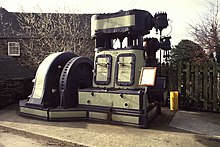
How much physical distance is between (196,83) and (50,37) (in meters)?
A: 12.6

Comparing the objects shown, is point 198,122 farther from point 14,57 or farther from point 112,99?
point 14,57

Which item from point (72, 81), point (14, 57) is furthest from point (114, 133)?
point (14, 57)

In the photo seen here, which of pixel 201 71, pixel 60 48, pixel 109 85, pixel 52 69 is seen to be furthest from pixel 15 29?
pixel 201 71

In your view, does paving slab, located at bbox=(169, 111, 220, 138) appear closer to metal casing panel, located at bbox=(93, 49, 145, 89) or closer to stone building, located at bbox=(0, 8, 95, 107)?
metal casing panel, located at bbox=(93, 49, 145, 89)

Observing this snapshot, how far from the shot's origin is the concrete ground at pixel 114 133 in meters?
5.25

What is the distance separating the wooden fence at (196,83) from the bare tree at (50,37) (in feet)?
30.6

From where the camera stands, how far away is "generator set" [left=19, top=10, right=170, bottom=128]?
22.6 ft

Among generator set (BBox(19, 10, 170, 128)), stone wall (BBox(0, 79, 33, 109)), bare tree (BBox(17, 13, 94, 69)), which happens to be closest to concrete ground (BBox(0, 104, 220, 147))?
generator set (BBox(19, 10, 170, 128))

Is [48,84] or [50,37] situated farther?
[50,37]

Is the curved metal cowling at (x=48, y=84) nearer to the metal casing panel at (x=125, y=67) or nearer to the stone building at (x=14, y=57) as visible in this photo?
the metal casing panel at (x=125, y=67)

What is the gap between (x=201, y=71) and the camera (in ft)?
29.2

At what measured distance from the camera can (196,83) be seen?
29.5 feet

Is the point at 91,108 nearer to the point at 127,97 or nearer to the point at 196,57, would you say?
the point at 127,97

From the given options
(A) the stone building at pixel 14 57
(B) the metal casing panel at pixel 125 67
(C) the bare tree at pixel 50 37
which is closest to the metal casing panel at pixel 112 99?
(B) the metal casing panel at pixel 125 67
